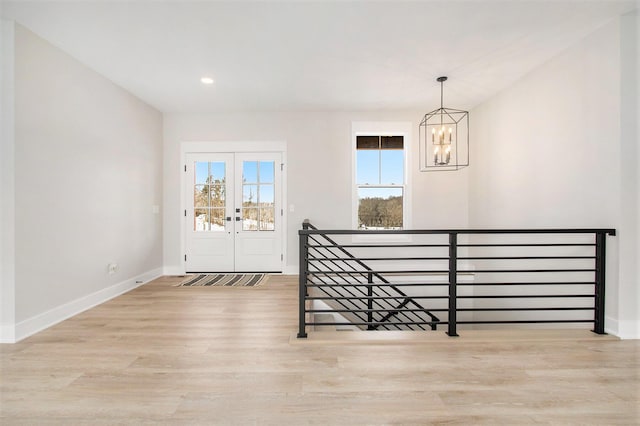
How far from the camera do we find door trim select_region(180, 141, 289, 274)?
16.1 feet

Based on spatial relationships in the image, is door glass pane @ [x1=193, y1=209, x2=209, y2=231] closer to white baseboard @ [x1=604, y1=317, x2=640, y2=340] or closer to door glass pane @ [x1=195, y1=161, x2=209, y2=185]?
door glass pane @ [x1=195, y1=161, x2=209, y2=185]

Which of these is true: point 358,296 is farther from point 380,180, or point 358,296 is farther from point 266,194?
point 266,194

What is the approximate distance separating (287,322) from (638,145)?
3.25m

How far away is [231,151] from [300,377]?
12.7ft

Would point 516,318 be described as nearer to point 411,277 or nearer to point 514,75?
point 411,277

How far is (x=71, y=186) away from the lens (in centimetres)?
304

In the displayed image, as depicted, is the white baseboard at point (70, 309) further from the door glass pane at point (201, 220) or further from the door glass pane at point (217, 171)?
the door glass pane at point (217, 171)

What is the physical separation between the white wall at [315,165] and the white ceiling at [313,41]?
84 centimetres

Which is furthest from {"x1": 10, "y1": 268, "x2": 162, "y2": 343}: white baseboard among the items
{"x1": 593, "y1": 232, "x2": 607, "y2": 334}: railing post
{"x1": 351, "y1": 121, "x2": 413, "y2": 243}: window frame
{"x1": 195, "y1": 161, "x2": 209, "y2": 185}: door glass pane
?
{"x1": 593, "y1": 232, "x2": 607, "y2": 334}: railing post

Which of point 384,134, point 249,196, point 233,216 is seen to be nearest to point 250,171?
point 249,196

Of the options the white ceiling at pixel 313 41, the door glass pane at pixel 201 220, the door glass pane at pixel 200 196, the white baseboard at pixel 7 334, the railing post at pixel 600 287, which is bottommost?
the white baseboard at pixel 7 334

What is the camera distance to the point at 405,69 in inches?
133

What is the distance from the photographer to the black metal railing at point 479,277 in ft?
8.26

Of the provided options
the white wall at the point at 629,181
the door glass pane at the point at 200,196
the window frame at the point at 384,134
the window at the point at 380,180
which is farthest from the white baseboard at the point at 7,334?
the white wall at the point at 629,181
